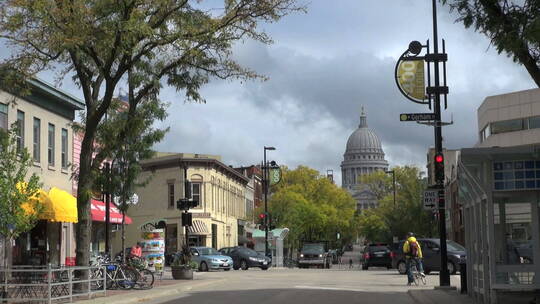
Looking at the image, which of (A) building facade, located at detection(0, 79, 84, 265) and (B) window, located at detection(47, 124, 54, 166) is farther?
(B) window, located at detection(47, 124, 54, 166)

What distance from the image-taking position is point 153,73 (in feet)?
75.9

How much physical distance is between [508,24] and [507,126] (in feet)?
187

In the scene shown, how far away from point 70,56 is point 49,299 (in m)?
7.28

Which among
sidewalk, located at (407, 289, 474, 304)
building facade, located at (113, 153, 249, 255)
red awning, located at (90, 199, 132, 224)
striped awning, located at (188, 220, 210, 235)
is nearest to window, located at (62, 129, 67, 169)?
red awning, located at (90, 199, 132, 224)

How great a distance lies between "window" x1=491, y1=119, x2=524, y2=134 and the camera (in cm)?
6744

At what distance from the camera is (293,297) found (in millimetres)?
21422

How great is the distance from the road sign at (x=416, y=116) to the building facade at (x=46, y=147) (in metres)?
14.0

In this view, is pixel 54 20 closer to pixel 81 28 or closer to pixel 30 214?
pixel 81 28

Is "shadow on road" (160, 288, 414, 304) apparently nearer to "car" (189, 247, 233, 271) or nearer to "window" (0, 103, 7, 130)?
"window" (0, 103, 7, 130)

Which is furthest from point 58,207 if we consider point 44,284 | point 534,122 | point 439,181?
point 534,122

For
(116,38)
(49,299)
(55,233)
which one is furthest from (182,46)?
(55,233)

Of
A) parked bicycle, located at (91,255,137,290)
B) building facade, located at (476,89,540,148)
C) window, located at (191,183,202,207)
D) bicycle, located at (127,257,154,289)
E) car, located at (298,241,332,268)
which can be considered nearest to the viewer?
parked bicycle, located at (91,255,137,290)

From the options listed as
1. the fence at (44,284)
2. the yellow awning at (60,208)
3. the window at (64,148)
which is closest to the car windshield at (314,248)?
the window at (64,148)

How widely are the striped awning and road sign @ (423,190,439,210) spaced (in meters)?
46.0
